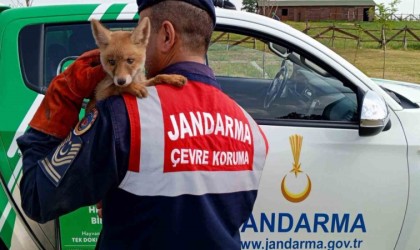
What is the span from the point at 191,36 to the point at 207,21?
0.07m

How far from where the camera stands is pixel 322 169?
2447 millimetres

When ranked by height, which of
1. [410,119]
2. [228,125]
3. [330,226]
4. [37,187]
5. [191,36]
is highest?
Answer: [191,36]

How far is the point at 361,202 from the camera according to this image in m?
2.51

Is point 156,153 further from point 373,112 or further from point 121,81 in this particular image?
point 373,112

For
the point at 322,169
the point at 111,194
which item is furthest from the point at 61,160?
the point at 322,169

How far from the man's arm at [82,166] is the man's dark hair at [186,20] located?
25 cm

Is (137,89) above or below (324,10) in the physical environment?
above

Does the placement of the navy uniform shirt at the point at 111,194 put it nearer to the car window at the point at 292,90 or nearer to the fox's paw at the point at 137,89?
the fox's paw at the point at 137,89

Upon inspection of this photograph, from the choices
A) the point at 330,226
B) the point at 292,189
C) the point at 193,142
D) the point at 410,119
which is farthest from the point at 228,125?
the point at 410,119

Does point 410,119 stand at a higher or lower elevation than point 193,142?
lower

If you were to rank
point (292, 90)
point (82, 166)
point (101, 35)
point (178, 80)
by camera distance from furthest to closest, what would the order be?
point (292, 90), point (101, 35), point (178, 80), point (82, 166)

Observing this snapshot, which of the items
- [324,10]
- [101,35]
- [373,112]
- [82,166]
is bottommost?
[324,10]

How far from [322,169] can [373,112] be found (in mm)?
368

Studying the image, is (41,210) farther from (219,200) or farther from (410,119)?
(410,119)
